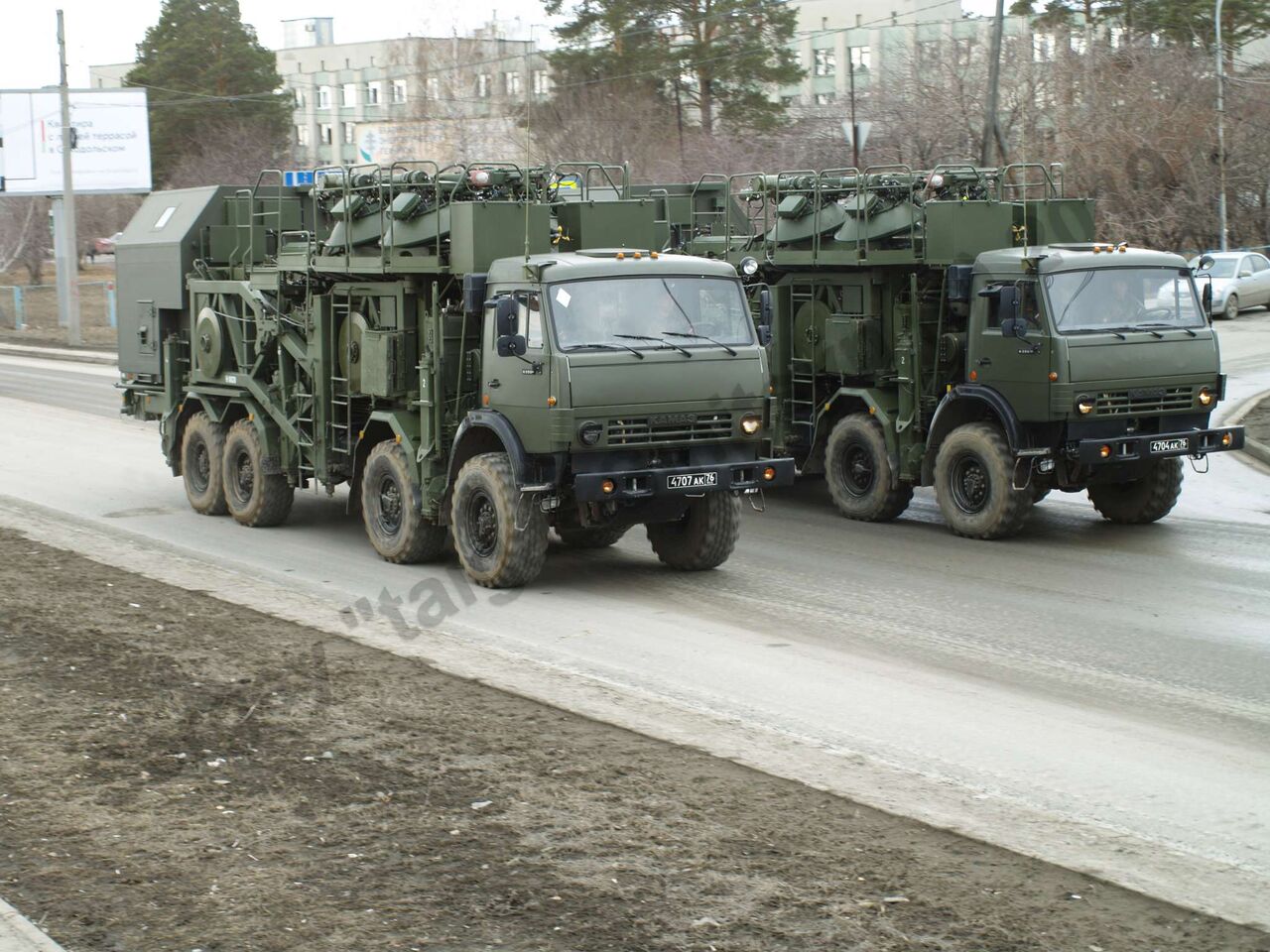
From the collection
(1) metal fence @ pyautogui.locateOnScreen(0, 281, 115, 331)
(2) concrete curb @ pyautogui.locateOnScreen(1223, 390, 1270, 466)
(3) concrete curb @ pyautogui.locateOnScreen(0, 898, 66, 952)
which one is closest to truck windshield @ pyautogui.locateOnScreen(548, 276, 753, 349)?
(2) concrete curb @ pyautogui.locateOnScreen(1223, 390, 1270, 466)

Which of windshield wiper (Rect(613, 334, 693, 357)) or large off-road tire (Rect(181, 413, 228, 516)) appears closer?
windshield wiper (Rect(613, 334, 693, 357))

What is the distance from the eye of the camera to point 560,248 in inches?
535

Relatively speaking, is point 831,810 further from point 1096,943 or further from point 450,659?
Answer: point 450,659

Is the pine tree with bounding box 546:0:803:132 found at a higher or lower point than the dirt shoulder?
higher

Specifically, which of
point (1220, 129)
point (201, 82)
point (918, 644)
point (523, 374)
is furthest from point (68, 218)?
point (918, 644)

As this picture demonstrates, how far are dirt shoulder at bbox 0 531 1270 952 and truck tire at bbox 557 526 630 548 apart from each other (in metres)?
5.00

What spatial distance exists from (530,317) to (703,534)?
91.5 inches

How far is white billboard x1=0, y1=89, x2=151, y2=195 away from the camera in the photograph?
5391 centimetres

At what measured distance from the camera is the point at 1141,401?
14.6m

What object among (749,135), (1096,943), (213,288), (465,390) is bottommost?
(1096,943)

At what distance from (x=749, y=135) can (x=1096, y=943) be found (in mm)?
49849

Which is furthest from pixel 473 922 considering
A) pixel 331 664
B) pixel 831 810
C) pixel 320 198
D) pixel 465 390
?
pixel 320 198

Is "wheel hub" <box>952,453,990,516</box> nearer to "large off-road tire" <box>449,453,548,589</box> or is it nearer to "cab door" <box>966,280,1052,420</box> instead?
"cab door" <box>966,280,1052,420</box>

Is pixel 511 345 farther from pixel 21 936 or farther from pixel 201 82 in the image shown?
pixel 201 82
